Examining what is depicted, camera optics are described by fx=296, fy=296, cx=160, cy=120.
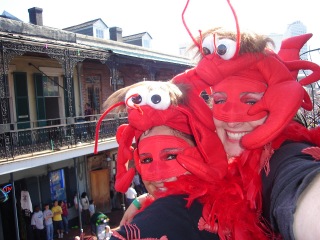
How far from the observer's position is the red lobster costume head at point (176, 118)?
66.6 inches

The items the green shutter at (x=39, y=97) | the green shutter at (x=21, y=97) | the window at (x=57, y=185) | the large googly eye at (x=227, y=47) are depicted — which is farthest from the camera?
the window at (x=57, y=185)

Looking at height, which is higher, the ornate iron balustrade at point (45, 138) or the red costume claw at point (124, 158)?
the red costume claw at point (124, 158)

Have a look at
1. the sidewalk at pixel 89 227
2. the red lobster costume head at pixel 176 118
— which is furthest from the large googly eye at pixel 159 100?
the sidewalk at pixel 89 227

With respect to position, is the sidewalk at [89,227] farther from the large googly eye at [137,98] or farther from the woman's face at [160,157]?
the large googly eye at [137,98]

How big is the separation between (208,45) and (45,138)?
26.7 ft

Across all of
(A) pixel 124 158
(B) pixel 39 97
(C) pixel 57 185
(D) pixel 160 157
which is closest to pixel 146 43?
(B) pixel 39 97

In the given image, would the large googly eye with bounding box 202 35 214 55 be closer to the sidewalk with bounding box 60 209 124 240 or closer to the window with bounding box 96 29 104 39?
the sidewalk with bounding box 60 209 124 240

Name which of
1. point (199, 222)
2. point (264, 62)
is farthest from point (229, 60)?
point (199, 222)

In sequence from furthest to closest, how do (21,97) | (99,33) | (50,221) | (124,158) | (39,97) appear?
1. (99,33)
2. (39,97)
3. (21,97)
4. (50,221)
5. (124,158)

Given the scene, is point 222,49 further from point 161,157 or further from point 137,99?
point 161,157

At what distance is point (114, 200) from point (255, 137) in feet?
38.7

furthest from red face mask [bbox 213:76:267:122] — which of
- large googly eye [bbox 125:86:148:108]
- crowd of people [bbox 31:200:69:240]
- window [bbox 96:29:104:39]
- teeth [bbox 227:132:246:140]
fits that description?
window [bbox 96:29:104:39]

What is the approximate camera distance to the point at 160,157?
1.71m

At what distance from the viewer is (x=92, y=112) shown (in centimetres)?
1188
